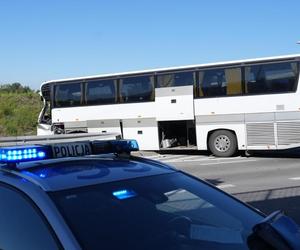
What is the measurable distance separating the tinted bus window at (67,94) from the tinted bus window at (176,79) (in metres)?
3.49

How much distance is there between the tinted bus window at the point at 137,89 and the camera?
68.0 feet

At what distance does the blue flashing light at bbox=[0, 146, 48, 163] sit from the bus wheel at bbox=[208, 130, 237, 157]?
1594cm

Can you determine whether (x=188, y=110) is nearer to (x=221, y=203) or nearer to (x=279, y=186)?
(x=279, y=186)

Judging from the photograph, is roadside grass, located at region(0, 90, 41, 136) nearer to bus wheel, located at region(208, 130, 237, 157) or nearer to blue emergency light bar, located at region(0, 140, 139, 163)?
bus wheel, located at region(208, 130, 237, 157)

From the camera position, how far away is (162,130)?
20.8m

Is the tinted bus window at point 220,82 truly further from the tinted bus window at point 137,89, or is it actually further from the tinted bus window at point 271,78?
the tinted bus window at point 137,89

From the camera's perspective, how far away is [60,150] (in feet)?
12.2

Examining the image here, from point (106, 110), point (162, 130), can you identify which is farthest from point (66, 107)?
point (162, 130)

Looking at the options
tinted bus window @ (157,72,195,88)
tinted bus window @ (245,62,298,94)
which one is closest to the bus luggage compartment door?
tinted bus window @ (157,72,195,88)

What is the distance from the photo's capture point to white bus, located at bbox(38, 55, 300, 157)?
60.0ft

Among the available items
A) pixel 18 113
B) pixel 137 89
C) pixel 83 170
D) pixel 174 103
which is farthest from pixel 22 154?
pixel 18 113

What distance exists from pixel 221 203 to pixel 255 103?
15.4 metres

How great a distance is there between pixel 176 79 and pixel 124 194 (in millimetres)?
17255

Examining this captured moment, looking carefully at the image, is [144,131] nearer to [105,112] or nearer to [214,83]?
[105,112]
